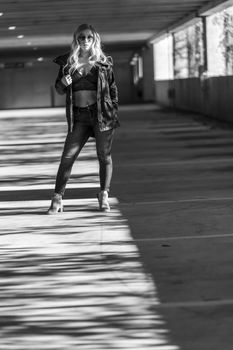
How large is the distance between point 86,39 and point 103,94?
549mm

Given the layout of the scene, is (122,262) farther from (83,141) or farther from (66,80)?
(83,141)

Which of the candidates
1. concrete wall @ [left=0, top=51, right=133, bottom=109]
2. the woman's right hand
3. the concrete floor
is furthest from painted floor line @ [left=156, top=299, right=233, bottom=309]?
concrete wall @ [left=0, top=51, right=133, bottom=109]

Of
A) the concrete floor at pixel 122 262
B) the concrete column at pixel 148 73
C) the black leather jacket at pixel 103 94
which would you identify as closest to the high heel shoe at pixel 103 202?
the concrete floor at pixel 122 262

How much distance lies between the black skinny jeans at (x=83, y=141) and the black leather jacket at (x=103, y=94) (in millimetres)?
68

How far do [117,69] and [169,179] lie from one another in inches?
2476

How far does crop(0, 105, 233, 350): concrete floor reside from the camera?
5.39 metres

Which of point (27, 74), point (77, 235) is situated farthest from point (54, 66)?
point (77, 235)

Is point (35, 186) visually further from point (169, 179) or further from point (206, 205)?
point (206, 205)

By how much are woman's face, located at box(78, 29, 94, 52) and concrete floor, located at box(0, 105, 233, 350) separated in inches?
63.0

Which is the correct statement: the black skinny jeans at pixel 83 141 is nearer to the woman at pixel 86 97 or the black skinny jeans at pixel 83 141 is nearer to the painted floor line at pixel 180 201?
the woman at pixel 86 97

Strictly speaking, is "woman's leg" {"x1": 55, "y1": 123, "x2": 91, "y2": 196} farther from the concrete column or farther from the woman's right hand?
the concrete column

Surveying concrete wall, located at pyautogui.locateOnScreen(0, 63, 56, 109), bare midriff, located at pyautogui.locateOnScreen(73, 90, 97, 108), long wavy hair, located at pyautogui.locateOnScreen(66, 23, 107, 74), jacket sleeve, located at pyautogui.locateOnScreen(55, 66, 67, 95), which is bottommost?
concrete wall, located at pyautogui.locateOnScreen(0, 63, 56, 109)

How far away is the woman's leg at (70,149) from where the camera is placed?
1023 centimetres

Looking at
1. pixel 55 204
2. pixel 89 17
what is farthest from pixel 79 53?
pixel 89 17
